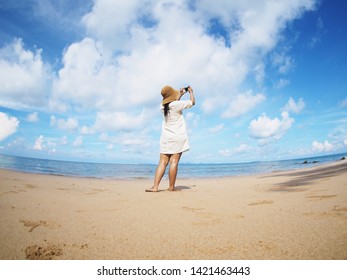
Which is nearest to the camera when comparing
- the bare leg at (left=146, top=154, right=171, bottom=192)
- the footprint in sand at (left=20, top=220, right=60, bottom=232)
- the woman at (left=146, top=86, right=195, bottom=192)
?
the footprint in sand at (left=20, top=220, right=60, bottom=232)

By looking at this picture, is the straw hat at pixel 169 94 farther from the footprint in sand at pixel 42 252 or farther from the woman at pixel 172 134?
the footprint in sand at pixel 42 252

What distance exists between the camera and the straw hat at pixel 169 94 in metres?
5.04

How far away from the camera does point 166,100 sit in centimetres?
507

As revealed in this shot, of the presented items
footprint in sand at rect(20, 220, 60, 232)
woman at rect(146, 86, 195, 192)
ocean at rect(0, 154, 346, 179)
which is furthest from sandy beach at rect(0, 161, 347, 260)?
ocean at rect(0, 154, 346, 179)

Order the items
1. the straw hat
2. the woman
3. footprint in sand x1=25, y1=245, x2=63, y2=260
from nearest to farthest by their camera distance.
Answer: footprint in sand x1=25, y1=245, x2=63, y2=260
the woman
the straw hat

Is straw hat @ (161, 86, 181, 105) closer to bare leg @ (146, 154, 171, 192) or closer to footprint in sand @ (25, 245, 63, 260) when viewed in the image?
bare leg @ (146, 154, 171, 192)

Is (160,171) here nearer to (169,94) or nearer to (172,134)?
(172,134)

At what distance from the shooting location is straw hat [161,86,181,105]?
5039mm

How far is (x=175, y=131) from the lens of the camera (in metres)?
4.95

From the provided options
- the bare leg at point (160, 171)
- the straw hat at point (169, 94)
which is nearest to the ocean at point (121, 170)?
the bare leg at point (160, 171)

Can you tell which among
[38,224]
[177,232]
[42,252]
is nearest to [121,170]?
[38,224]

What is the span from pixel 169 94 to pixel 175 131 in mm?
900
